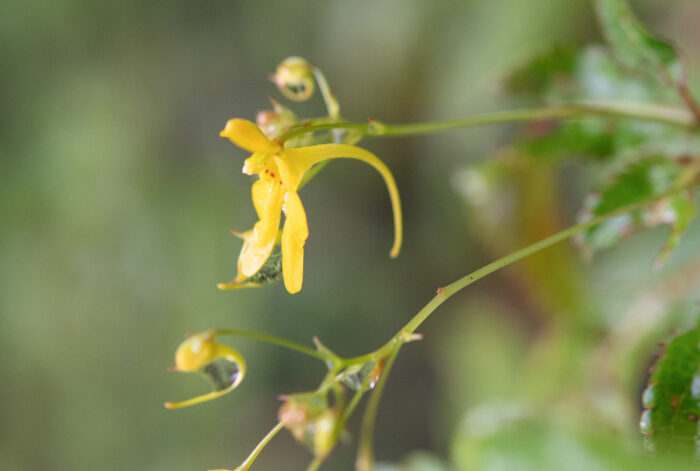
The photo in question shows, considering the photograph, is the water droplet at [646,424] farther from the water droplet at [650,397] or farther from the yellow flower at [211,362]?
the yellow flower at [211,362]

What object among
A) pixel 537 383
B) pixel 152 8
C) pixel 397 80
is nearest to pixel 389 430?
pixel 537 383

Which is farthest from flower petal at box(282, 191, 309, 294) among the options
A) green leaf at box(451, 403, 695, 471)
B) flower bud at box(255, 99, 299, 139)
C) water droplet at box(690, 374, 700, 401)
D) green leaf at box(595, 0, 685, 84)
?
green leaf at box(595, 0, 685, 84)

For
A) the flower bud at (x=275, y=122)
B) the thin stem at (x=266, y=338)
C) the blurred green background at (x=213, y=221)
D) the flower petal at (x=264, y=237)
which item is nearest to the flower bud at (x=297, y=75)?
the flower bud at (x=275, y=122)

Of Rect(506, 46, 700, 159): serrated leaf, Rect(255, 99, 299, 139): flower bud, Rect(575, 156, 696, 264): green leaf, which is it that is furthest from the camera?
Rect(506, 46, 700, 159): serrated leaf

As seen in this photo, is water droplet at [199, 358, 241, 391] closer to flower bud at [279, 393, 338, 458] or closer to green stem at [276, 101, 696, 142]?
flower bud at [279, 393, 338, 458]

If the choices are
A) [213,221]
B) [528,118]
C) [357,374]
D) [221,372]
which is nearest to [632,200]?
[528,118]

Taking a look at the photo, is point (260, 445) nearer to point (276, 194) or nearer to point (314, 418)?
point (314, 418)
